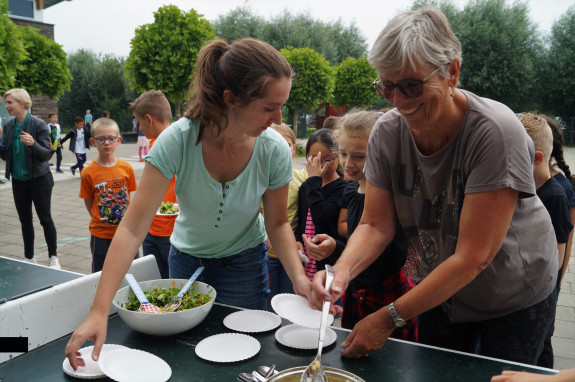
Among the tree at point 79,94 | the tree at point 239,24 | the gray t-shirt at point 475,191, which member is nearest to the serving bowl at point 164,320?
the gray t-shirt at point 475,191

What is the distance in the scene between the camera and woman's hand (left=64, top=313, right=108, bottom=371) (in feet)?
3.78

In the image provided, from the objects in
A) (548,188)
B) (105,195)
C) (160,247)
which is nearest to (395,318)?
(548,188)

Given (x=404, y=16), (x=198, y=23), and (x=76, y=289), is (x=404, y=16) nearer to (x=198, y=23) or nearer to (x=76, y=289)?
(x=76, y=289)

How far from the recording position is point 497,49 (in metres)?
22.3

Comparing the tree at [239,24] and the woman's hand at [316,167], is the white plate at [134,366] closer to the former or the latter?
the woman's hand at [316,167]

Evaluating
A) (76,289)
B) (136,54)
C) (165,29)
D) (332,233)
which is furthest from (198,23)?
(76,289)

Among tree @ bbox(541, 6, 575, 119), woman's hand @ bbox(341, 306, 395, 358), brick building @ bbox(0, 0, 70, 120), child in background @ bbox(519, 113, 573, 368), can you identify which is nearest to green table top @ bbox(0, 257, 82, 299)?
woman's hand @ bbox(341, 306, 395, 358)

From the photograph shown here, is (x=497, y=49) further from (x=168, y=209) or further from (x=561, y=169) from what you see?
(x=168, y=209)

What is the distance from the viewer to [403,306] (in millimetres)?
1309

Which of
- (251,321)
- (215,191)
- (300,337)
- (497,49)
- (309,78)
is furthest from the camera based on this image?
(497,49)

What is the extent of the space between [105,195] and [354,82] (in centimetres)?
1621

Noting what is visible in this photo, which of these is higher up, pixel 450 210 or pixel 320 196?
pixel 450 210

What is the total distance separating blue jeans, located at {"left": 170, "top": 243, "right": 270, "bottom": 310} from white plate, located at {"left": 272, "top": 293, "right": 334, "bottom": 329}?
0.29 meters

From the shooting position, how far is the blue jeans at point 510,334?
4.84 ft
